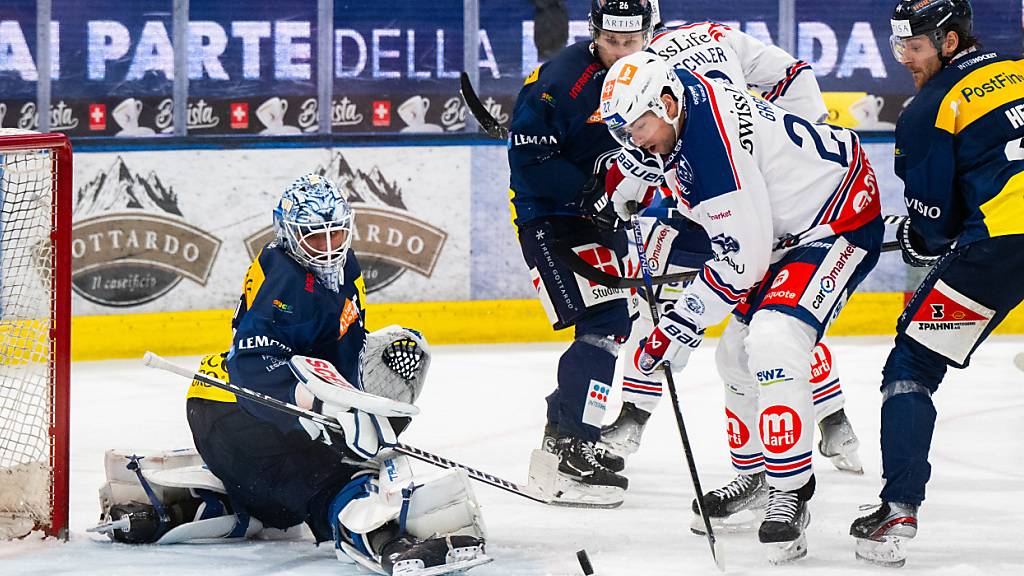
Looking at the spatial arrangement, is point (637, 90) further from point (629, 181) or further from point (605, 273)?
point (605, 273)

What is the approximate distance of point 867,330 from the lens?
22.6 feet

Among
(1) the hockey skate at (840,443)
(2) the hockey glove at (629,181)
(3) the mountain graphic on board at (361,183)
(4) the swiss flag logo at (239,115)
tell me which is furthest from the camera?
(3) the mountain graphic on board at (361,183)

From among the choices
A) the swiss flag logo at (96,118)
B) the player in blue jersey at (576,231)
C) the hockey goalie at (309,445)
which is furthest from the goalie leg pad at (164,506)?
the swiss flag logo at (96,118)

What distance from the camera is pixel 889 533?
10.7 feet

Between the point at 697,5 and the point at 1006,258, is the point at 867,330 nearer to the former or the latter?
the point at 697,5

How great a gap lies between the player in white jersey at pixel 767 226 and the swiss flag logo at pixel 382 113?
131 inches

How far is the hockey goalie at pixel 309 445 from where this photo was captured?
123 inches

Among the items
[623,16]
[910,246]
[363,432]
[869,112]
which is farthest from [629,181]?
[869,112]

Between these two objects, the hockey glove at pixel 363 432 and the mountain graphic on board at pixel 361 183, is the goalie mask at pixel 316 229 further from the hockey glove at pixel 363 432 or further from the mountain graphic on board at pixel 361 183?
the mountain graphic on board at pixel 361 183

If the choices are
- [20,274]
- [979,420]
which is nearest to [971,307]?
[979,420]

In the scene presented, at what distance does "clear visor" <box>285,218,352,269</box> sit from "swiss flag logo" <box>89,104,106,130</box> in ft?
10.4

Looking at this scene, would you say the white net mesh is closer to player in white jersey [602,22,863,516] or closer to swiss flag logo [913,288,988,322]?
player in white jersey [602,22,863,516]

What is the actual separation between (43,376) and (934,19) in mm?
2242

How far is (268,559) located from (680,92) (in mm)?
1366
